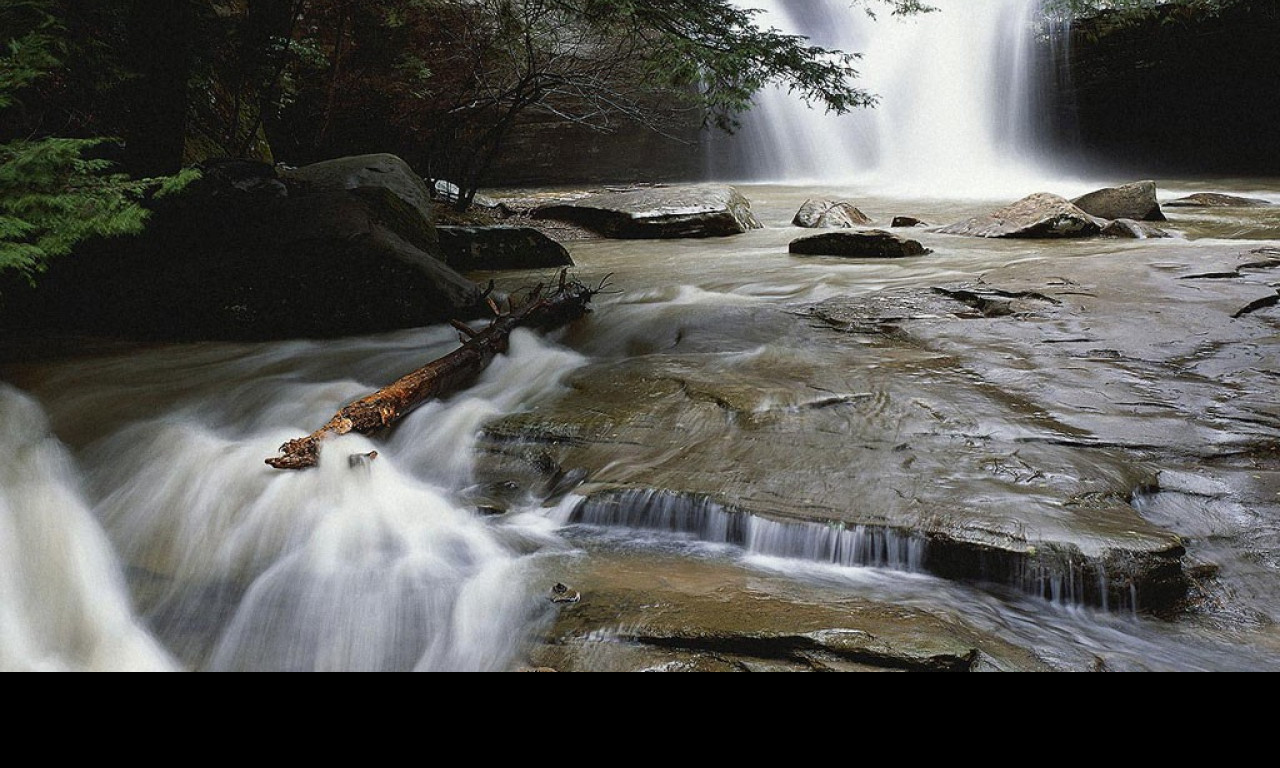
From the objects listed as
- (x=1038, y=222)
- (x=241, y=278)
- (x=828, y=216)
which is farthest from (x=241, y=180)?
(x=1038, y=222)

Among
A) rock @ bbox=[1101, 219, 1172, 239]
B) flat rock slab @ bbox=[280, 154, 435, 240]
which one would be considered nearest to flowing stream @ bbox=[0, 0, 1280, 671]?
flat rock slab @ bbox=[280, 154, 435, 240]

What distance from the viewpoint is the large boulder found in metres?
6.07

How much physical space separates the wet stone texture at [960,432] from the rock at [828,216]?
21.6 feet

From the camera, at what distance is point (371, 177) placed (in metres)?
8.27

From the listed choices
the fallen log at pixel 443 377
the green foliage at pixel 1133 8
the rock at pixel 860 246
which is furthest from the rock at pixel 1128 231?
the green foliage at pixel 1133 8

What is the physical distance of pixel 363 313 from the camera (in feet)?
20.9

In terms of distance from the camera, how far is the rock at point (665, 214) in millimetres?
11977

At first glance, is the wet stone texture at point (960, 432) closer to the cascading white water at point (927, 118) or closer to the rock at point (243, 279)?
the rock at point (243, 279)

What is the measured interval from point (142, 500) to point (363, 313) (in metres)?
2.83

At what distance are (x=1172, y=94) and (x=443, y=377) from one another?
20230mm

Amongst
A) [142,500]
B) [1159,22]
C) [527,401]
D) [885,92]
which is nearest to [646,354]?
[527,401]

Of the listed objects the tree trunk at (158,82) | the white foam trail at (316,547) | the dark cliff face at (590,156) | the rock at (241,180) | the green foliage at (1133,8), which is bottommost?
the white foam trail at (316,547)

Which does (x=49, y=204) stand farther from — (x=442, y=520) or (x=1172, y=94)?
(x=1172, y=94)
